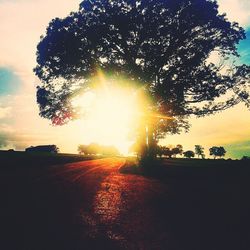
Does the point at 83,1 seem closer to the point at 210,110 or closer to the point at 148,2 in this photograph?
the point at 148,2

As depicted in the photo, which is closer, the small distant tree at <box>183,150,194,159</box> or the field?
the field

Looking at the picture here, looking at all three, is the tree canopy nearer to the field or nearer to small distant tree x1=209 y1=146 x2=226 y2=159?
the field

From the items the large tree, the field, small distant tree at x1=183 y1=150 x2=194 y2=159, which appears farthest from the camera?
small distant tree at x1=183 y1=150 x2=194 y2=159

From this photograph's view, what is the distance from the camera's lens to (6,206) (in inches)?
309

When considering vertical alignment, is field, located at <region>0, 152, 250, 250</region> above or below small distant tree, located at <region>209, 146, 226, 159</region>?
below

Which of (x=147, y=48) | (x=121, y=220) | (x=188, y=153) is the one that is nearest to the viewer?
(x=121, y=220)

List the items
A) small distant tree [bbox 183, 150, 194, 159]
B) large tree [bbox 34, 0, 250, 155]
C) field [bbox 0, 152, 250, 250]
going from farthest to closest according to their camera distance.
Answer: small distant tree [bbox 183, 150, 194, 159]
large tree [bbox 34, 0, 250, 155]
field [bbox 0, 152, 250, 250]

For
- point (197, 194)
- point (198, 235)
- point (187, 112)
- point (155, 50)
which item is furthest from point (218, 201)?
point (187, 112)

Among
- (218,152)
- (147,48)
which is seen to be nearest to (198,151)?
(218,152)

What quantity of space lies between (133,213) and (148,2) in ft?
64.2

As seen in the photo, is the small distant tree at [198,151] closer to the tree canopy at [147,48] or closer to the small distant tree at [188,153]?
the small distant tree at [188,153]

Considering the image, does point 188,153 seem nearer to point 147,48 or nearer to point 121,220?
point 147,48

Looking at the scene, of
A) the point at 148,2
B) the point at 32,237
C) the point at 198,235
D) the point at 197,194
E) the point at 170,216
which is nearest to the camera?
the point at 32,237

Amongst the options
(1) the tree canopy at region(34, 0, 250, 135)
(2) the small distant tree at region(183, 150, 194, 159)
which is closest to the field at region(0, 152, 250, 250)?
(1) the tree canopy at region(34, 0, 250, 135)
